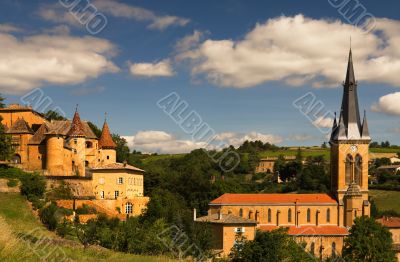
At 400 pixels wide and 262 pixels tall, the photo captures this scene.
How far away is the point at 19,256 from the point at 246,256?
69.6 feet

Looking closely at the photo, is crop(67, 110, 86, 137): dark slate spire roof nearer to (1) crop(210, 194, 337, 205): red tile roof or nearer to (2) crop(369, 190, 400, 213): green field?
(1) crop(210, 194, 337, 205): red tile roof

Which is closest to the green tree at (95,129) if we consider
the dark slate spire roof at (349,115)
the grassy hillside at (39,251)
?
the dark slate spire roof at (349,115)

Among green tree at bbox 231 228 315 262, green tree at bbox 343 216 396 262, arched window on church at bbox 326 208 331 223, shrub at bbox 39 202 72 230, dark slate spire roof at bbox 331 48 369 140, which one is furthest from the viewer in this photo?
dark slate spire roof at bbox 331 48 369 140

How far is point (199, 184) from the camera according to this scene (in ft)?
257

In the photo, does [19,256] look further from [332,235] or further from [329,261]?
[332,235]

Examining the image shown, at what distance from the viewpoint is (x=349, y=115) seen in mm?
61031

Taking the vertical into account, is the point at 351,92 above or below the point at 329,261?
above

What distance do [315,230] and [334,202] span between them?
14.3 feet

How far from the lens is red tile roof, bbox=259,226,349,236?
56281 millimetres

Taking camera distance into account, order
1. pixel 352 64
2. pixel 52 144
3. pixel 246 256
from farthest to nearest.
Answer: pixel 352 64, pixel 52 144, pixel 246 256

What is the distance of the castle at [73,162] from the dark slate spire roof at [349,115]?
24395 mm

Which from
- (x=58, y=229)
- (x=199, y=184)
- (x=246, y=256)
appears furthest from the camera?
(x=199, y=184)

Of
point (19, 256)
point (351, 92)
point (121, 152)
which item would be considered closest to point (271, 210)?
point (351, 92)

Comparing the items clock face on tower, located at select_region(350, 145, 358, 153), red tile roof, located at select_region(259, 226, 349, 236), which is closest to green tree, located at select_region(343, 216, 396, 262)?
red tile roof, located at select_region(259, 226, 349, 236)
